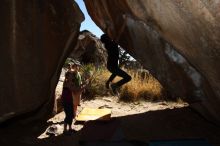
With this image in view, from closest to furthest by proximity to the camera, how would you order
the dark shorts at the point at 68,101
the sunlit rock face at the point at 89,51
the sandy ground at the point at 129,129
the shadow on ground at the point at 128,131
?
1. the shadow on ground at the point at 128,131
2. the sandy ground at the point at 129,129
3. the dark shorts at the point at 68,101
4. the sunlit rock face at the point at 89,51

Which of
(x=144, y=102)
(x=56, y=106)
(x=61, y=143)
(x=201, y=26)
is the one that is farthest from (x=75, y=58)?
(x=201, y=26)

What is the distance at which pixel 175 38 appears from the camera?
7.18 m

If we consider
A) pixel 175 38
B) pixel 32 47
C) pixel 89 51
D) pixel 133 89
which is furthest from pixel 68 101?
pixel 89 51

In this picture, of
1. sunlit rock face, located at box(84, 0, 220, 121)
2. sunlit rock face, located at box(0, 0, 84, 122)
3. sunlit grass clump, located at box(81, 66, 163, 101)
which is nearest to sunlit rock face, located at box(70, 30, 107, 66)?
sunlit grass clump, located at box(81, 66, 163, 101)

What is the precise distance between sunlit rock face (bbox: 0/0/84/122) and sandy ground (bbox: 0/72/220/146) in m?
0.62

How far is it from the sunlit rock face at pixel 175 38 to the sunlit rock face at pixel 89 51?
28.6 ft

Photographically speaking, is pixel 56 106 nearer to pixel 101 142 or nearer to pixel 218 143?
pixel 101 142

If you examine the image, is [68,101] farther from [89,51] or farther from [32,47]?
[89,51]

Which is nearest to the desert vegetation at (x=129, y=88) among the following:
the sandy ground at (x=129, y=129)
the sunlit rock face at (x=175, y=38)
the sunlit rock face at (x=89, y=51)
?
the sandy ground at (x=129, y=129)

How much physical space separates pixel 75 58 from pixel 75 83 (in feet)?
35.4

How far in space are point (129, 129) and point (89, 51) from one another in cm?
1102

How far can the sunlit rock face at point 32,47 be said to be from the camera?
840 cm

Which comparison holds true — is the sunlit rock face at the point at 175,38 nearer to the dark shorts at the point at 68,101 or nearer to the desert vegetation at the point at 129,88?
the dark shorts at the point at 68,101

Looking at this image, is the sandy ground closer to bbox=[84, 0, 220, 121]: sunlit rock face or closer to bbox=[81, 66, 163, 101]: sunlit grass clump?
bbox=[84, 0, 220, 121]: sunlit rock face
